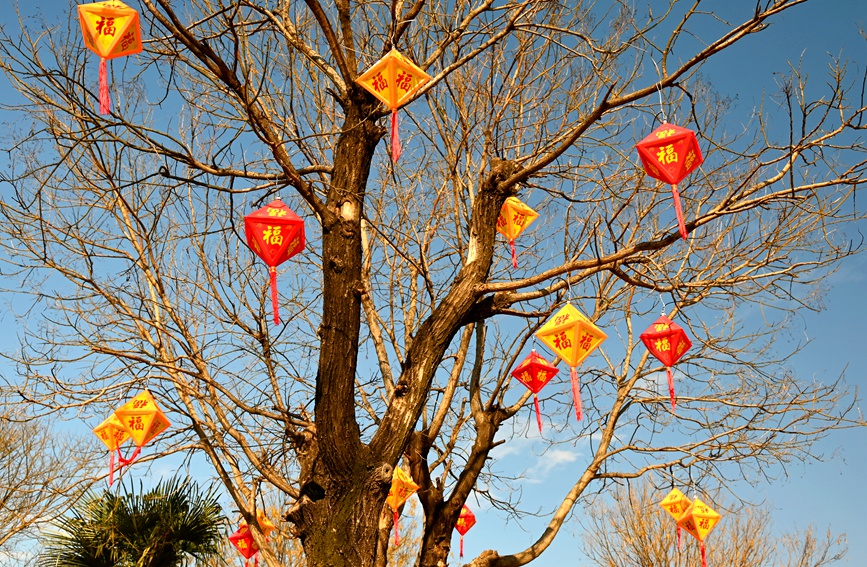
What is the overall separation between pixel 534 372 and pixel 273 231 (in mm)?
2588

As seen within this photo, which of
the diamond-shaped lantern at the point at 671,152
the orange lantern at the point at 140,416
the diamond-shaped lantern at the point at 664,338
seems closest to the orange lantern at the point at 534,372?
the diamond-shaped lantern at the point at 664,338

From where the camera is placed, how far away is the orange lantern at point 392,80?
4355 millimetres

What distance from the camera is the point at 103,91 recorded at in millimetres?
3961

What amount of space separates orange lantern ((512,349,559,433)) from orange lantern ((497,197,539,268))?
99cm

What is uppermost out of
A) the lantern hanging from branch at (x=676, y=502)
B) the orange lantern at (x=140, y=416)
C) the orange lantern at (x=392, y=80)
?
the orange lantern at (x=392, y=80)

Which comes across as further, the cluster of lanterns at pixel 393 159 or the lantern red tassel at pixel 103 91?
the cluster of lanterns at pixel 393 159

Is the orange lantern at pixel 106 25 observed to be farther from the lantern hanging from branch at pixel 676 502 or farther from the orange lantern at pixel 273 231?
the lantern hanging from branch at pixel 676 502

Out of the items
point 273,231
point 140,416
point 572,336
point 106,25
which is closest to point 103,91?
point 106,25

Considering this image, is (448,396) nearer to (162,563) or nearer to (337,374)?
(337,374)

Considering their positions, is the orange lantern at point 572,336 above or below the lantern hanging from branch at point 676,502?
below

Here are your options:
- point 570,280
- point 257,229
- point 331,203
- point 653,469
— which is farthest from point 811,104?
point 653,469

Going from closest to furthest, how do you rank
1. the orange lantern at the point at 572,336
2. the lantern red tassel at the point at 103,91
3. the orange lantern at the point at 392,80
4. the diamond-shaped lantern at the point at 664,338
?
the lantern red tassel at the point at 103,91, the orange lantern at the point at 392,80, the orange lantern at the point at 572,336, the diamond-shaped lantern at the point at 664,338

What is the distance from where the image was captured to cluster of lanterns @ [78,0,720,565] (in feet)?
13.8

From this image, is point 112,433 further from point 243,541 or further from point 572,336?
point 572,336
